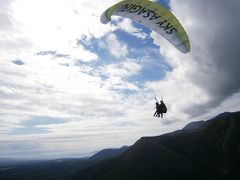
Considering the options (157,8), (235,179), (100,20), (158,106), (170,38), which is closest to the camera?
(100,20)

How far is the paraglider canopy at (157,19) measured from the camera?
26.1 meters

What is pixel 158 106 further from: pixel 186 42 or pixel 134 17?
pixel 134 17

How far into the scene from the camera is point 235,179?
18800 cm

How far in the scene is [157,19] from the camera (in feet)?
90.9

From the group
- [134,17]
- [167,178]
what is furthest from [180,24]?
[167,178]

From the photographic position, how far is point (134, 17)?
2803 cm

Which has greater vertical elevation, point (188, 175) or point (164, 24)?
point (164, 24)

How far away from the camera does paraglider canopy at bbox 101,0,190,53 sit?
26125 mm

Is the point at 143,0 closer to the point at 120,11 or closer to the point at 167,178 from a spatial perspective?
the point at 120,11

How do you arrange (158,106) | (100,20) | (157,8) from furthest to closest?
1. (158,106)
2. (157,8)
3. (100,20)

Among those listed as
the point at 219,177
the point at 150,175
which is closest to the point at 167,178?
the point at 150,175

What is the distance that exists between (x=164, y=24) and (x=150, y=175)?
184685 millimetres

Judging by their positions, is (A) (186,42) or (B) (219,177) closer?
(A) (186,42)

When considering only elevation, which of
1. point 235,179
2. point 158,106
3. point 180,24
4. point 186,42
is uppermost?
point 180,24
